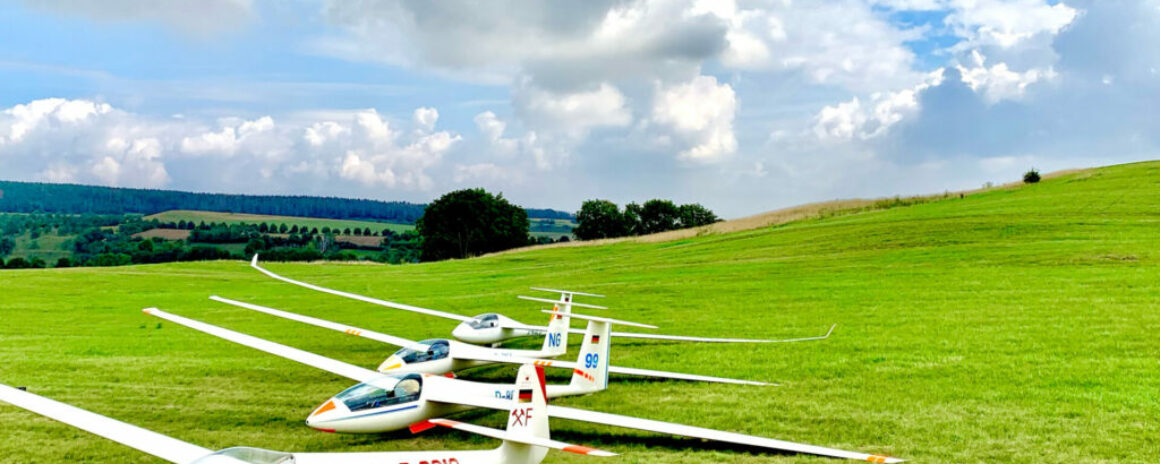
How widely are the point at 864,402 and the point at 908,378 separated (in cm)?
233

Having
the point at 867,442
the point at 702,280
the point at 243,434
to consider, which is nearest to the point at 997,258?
the point at 702,280

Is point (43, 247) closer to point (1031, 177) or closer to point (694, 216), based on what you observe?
point (694, 216)

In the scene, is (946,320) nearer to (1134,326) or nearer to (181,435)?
(1134,326)

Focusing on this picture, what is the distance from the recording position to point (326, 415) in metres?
12.1

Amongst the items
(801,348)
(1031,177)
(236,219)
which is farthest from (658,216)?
(801,348)

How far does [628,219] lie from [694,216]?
1609cm

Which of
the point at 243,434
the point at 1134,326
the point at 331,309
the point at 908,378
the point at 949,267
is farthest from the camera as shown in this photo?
the point at 331,309

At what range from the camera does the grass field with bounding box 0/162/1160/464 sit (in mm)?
12672

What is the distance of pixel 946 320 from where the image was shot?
72.1 feet

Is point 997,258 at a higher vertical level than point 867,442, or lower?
→ higher

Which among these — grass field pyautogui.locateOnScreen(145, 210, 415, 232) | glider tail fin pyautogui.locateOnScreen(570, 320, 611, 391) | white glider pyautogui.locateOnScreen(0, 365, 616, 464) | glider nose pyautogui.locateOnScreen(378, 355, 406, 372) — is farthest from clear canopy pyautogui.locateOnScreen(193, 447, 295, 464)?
grass field pyautogui.locateOnScreen(145, 210, 415, 232)

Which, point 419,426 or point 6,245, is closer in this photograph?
point 419,426

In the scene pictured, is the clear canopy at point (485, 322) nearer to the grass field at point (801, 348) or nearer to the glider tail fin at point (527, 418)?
the grass field at point (801, 348)

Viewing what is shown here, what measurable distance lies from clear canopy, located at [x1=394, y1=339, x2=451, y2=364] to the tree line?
114705mm
